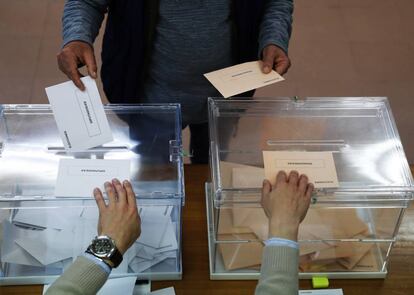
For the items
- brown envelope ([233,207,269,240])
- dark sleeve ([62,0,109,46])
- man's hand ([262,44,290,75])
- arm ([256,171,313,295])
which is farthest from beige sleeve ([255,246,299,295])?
dark sleeve ([62,0,109,46])

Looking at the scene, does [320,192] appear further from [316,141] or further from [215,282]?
[215,282]

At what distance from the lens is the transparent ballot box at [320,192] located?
0.95 m

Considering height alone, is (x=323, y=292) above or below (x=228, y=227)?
below

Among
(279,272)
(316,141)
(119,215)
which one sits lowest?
(279,272)

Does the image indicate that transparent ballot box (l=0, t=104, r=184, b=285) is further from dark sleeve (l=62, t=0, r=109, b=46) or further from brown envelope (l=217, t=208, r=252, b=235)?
dark sleeve (l=62, t=0, r=109, b=46)

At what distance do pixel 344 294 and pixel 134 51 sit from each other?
0.80 meters

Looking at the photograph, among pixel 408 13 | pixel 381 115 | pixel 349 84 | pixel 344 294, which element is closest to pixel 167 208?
pixel 344 294

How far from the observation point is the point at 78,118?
97 centimetres

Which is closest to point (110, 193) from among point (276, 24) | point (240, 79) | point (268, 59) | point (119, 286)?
point (119, 286)

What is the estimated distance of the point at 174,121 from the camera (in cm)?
112

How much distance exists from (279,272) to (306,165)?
0.86 ft

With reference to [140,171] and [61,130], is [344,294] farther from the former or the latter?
[61,130]

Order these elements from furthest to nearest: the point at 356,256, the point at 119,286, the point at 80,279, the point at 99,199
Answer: the point at 356,256 → the point at 119,286 → the point at 99,199 → the point at 80,279

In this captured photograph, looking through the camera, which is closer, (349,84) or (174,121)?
(174,121)
